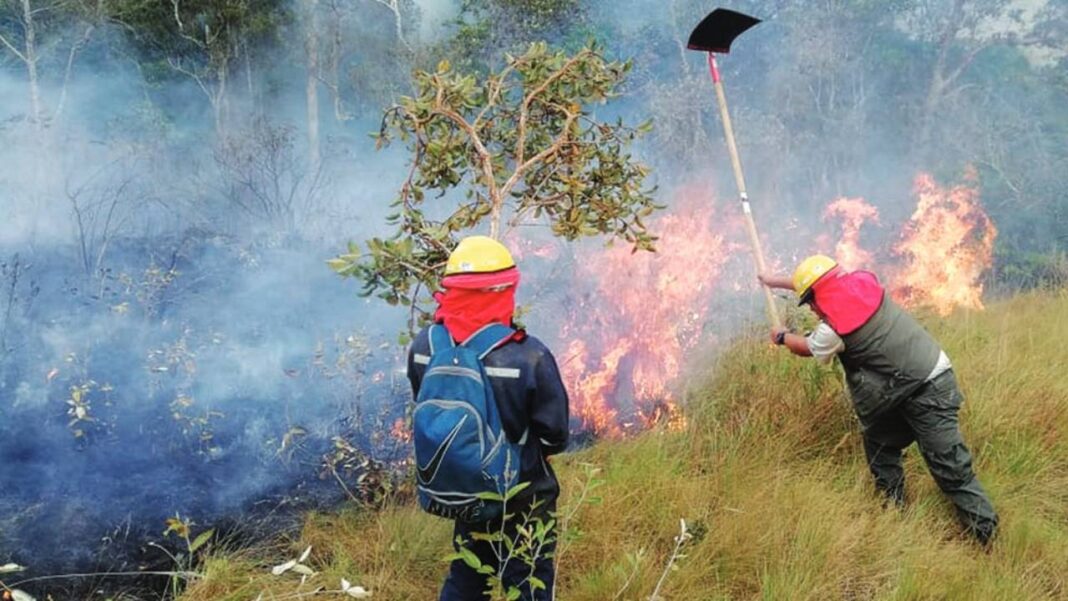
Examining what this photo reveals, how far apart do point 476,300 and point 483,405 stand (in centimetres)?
36

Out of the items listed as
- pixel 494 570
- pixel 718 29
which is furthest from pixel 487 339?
pixel 718 29

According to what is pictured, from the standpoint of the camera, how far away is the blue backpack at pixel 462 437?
237 cm

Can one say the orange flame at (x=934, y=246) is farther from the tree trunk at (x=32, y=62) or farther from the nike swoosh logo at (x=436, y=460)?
the tree trunk at (x=32, y=62)

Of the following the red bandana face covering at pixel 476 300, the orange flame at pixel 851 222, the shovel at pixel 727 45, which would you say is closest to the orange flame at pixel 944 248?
the orange flame at pixel 851 222

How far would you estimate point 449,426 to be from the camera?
7.75 feet

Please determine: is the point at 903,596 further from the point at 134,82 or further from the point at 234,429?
the point at 134,82

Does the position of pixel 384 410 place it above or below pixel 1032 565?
below

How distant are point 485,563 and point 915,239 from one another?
32.6 feet

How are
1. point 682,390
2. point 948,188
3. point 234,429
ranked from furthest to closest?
1. point 948,188
2. point 234,429
3. point 682,390

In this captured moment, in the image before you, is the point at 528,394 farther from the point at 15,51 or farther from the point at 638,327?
the point at 15,51

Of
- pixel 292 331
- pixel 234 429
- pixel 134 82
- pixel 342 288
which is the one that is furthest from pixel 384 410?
pixel 134 82

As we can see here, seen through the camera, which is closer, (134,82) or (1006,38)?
(134,82)

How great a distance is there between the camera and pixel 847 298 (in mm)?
3691

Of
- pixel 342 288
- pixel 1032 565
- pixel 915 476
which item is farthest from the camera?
pixel 342 288
